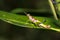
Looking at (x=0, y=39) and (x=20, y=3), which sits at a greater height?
(x=20, y=3)

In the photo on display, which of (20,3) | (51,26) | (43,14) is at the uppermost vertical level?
(20,3)

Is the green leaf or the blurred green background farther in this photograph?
the blurred green background

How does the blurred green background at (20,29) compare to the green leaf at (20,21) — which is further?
the blurred green background at (20,29)

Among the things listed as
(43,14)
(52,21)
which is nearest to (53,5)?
(52,21)

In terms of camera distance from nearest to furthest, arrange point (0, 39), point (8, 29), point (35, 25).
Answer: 1. point (35, 25)
2. point (0, 39)
3. point (8, 29)

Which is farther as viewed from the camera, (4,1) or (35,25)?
(4,1)

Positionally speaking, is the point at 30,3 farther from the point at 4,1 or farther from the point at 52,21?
the point at 52,21

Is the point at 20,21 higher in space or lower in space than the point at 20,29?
lower

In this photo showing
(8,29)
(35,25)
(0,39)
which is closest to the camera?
(35,25)

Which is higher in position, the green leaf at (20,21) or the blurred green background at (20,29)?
the blurred green background at (20,29)

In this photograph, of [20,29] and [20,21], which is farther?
[20,29]

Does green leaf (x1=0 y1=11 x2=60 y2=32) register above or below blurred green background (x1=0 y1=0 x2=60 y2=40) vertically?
below
